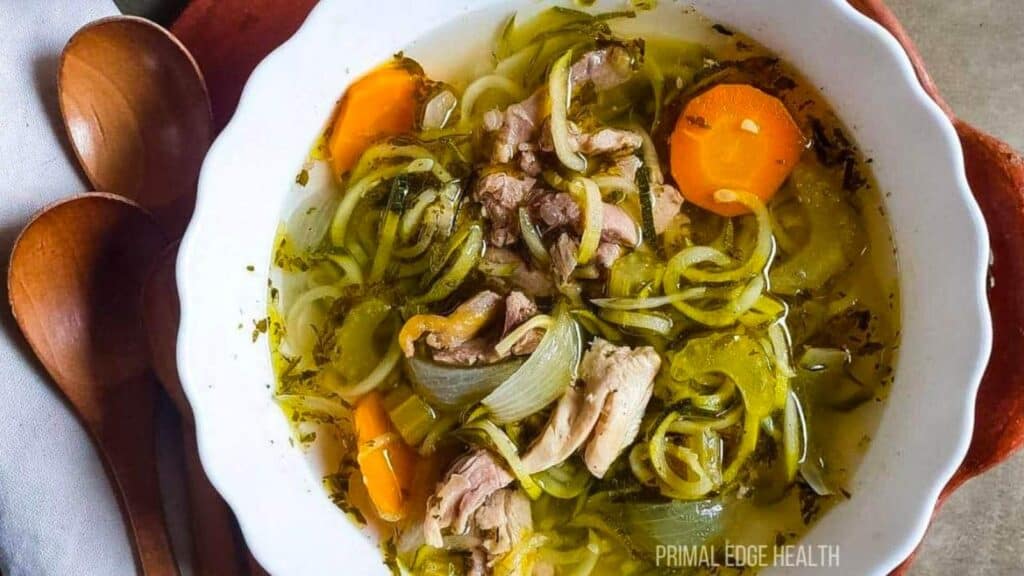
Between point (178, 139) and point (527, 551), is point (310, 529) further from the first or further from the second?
point (178, 139)

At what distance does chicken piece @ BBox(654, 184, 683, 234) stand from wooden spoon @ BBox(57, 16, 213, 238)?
4.00 feet

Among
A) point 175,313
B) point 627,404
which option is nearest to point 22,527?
point 175,313

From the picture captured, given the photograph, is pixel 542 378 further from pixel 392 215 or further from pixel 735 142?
pixel 735 142

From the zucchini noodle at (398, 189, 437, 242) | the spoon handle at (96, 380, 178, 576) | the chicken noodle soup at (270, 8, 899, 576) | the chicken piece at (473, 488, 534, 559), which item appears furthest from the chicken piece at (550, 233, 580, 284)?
the spoon handle at (96, 380, 178, 576)

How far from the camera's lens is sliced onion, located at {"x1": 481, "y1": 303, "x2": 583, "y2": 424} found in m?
2.16

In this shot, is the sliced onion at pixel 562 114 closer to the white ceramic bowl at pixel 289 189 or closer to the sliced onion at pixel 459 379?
the white ceramic bowl at pixel 289 189

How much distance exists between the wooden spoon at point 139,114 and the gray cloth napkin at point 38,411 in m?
0.10

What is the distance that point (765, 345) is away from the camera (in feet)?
7.13

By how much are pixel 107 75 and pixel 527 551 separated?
1.65 metres

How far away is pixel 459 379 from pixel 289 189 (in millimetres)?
675

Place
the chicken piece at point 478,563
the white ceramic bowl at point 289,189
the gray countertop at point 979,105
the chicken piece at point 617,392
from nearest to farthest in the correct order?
1. the white ceramic bowl at point 289,189
2. the chicken piece at point 617,392
3. the chicken piece at point 478,563
4. the gray countertop at point 979,105

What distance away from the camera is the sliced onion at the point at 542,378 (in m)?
2.16

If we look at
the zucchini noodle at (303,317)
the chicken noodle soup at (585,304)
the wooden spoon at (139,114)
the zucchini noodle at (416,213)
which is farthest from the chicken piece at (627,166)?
the wooden spoon at (139,114)

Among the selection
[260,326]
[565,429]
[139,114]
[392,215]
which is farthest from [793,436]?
[139,114]
